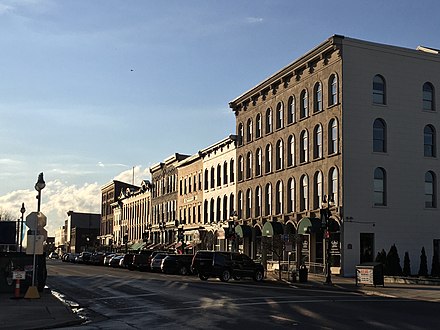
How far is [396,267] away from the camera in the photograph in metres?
42.8

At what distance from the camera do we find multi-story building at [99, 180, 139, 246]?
122m

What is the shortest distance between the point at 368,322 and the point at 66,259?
91.3 meters

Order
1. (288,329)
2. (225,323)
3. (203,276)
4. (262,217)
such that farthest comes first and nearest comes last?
(262,217) → (203,276) → (225,323) → (288,329)

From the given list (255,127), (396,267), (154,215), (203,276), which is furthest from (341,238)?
(154,215)

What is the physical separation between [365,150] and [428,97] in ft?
23.7

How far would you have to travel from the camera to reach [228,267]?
40656 millimetres

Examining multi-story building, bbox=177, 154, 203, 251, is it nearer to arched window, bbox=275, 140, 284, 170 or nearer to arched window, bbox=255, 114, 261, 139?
arched window, bbox=255, 114, 261, 139

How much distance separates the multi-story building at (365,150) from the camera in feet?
149

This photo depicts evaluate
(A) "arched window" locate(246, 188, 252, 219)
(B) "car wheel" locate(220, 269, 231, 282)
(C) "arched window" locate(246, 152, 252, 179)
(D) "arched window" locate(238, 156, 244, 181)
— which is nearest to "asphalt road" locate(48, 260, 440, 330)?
(B) "car wheel" locate(220, 269, 231, 282)

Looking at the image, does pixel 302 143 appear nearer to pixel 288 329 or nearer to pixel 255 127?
pixel 255 127

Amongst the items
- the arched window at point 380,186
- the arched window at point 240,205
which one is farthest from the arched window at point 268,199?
the arched window at point 380,186

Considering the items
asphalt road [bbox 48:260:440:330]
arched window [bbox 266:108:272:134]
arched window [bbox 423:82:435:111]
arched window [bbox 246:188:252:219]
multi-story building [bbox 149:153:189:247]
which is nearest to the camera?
asphalt road [bbox 48:260:440:330]

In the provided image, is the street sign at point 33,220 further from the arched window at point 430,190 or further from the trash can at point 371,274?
the arched window at point 430,190

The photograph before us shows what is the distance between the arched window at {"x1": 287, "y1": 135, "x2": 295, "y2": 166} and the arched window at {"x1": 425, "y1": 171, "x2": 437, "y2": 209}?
10746 mm
